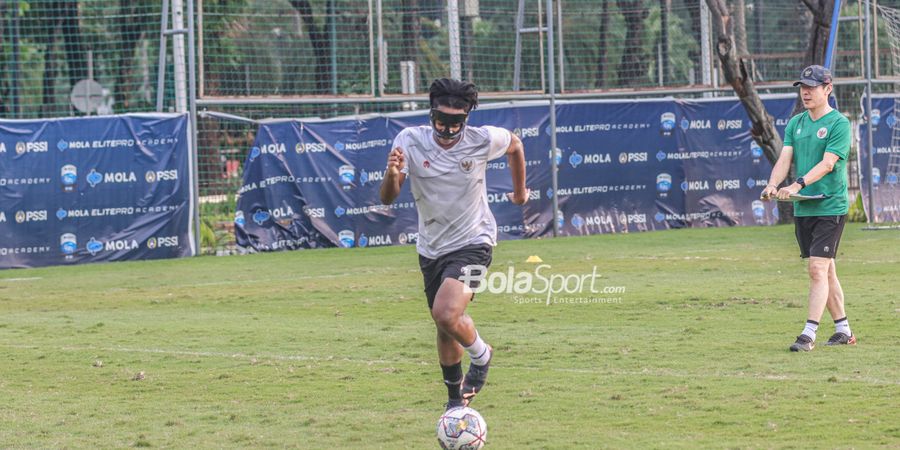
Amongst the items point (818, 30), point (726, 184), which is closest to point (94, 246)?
point (726, 184)

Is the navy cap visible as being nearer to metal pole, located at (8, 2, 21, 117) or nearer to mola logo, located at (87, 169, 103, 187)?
mola logo, located at (87, 169, 103, 187)

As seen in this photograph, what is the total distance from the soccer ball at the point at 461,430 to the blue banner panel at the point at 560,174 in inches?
614

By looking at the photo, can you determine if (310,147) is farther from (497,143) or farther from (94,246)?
(497,143)

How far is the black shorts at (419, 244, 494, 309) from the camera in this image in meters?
7.80

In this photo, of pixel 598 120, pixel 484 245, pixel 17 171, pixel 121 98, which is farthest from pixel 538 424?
pixel 121 98

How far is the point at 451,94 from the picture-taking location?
25.1 ft

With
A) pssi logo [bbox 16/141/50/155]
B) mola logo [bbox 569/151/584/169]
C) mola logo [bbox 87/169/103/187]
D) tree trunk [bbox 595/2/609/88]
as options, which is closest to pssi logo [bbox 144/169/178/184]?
mola logo [bbox 87/169/103/187]

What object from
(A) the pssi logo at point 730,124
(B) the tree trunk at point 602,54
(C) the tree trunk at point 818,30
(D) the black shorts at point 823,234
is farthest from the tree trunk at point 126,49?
(D) the black shorts at point 823,234

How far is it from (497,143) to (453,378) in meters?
1.44

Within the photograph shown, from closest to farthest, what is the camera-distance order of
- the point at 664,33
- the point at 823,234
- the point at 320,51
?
1. the point at 823,234
2. the point at 320,51
3. the point at 664,33

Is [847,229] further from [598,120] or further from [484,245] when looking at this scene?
[484,245]

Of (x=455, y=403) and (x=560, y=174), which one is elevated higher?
(x=560, y=174)

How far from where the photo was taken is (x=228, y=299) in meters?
15.2

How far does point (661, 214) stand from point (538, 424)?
17.5 metres
